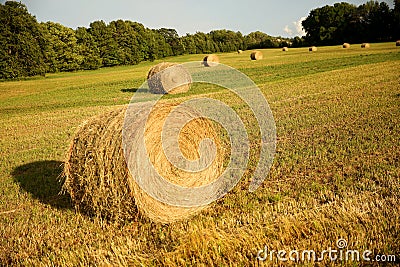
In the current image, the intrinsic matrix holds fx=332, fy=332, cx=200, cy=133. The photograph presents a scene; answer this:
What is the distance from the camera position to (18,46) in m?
49.2

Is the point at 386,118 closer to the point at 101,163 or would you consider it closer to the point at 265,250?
the point at 265,250

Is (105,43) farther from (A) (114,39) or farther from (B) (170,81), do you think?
(B) (170,81)

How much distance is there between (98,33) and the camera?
6806cm

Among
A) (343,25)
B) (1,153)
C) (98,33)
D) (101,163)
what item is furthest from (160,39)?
(101,163)

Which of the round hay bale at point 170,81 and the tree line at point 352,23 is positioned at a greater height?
the tree line at point 352,23

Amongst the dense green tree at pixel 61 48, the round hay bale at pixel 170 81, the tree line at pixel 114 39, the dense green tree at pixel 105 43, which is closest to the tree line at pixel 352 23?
the tree line at pixel 114 39

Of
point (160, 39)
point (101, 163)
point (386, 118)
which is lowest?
point (386, 118)

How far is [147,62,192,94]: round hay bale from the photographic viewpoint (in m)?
20.0

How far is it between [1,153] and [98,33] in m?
63.7

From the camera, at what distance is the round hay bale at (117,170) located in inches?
186

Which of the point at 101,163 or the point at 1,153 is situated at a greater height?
the point at 101,163

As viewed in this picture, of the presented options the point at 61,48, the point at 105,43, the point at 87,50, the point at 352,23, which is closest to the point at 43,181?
the point at 61,48

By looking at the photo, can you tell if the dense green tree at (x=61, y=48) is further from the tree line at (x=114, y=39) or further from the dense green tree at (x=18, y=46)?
the dense green tree at (x=18, y=46)

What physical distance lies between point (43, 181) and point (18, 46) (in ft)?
166
